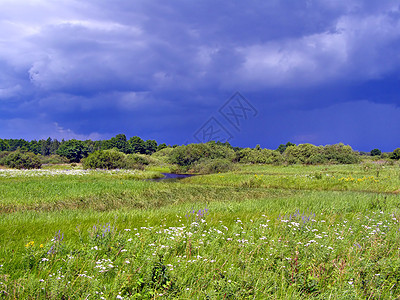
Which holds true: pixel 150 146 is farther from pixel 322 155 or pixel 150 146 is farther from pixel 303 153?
pixel 322 155

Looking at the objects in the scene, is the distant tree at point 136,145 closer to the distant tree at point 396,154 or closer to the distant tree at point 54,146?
the distant tree at point 54,146

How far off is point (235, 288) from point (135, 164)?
5270cm

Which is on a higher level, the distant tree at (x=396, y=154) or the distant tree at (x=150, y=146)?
the distant tree at (x=150, y=146)

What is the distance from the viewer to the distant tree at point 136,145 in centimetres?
11852

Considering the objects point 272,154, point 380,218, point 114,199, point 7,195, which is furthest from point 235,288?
point 272,154

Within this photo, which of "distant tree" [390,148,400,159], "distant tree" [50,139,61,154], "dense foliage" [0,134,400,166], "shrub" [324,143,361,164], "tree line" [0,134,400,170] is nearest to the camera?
"tree line" [0,134,400,170]

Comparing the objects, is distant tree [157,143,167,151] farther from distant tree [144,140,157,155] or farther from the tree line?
the tree line

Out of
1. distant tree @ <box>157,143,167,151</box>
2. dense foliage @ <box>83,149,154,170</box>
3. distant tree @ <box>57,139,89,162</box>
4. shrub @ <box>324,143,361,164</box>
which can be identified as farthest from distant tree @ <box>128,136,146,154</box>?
shrub @ <box>324,143,361,164</box>

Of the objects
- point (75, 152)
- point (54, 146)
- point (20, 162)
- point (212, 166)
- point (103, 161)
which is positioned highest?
point (54, 146)

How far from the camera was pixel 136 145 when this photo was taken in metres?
119

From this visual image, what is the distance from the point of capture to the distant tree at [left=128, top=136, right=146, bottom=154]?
119 metres

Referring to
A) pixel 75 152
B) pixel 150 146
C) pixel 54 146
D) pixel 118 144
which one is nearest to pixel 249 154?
pixel 75 152

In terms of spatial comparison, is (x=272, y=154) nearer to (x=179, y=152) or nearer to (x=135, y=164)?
(x=179, y=152)

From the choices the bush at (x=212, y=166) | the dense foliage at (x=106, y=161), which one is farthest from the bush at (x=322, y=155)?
the dense foliage at (x=106, y=161)
